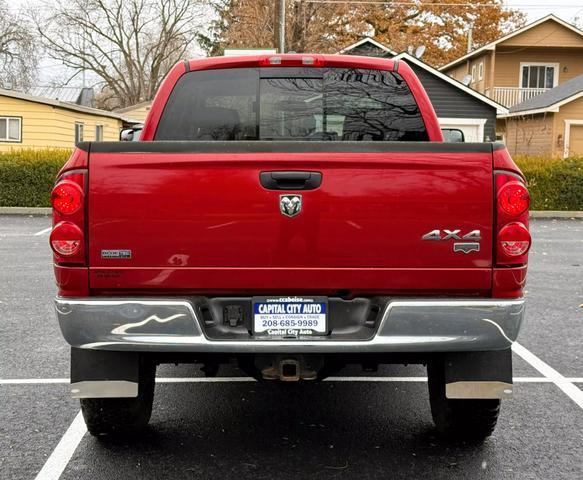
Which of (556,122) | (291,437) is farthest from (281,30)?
(291,437)

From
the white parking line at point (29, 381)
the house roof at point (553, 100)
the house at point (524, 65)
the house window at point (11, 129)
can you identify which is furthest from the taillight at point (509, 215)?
the house at point (524, 65)

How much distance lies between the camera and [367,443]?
422 cm

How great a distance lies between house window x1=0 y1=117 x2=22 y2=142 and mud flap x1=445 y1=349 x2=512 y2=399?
24922mm

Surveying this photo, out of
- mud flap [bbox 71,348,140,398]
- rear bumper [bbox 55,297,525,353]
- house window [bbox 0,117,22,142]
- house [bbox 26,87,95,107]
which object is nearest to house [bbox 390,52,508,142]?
house window [bbox 0,117,22,142]

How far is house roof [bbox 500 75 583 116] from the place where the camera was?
31.2 meters

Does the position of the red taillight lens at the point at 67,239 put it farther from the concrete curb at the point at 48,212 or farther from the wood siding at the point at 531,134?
the wood siding at the point at 531,134

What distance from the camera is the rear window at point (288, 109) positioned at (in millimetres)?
4695

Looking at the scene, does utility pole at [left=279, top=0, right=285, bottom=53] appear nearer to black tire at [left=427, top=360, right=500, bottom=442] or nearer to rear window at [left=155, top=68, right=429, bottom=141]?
rear window at [left=155, top=68, right=429, bottom=141]

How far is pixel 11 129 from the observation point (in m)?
26.4

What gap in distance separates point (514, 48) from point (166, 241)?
125 ft

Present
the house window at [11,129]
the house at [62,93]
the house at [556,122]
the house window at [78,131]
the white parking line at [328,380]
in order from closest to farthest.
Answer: the white parking line at [328,380]
the house window at [11,129]
the house window at [78,131]
the house at [556,122]
the house at [62,93]

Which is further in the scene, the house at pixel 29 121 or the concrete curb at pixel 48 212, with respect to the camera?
the house at pixel 29 121

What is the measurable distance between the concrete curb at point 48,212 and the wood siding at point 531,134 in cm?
1230

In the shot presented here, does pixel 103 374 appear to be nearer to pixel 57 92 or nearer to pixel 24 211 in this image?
pixel 24 211
